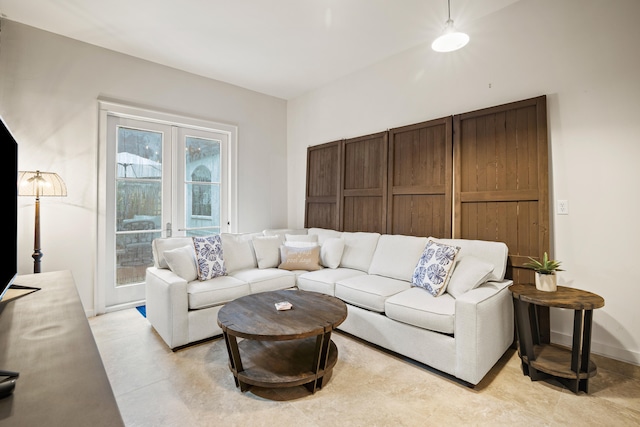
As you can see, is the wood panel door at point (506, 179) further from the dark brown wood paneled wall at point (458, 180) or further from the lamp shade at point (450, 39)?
the lamp shade at point (450, 39)

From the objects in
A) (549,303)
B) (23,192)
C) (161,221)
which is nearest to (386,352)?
(549,303)

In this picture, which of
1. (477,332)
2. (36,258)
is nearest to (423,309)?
(477,332)

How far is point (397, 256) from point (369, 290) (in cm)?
60

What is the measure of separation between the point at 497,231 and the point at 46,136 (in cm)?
439

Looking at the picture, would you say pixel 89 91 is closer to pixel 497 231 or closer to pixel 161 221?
pixel 161 221

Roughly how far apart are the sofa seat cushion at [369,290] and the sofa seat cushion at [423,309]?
8 centimetres

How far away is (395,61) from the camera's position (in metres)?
3.56

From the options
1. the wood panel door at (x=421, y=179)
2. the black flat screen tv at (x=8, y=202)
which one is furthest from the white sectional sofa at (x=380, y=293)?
the black flat screen tv at (x=8, y=202)

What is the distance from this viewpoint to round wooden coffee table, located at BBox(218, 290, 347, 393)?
188cm

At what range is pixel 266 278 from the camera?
3.09m

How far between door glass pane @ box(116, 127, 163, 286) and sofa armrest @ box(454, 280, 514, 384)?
3.45 m

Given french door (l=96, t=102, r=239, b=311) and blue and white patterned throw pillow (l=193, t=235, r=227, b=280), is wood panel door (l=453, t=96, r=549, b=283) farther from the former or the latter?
french door (l=96, t=102, r=239, b=311)

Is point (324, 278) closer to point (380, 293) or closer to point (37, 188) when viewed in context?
point (380, 293)

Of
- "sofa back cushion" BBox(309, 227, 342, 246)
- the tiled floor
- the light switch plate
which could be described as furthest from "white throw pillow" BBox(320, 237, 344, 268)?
the light switch plate
